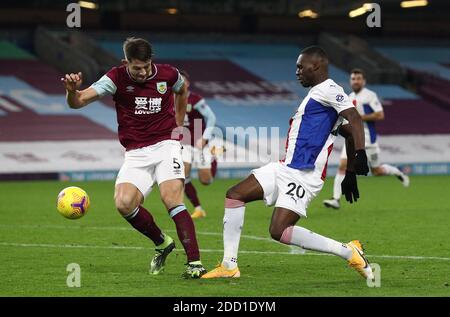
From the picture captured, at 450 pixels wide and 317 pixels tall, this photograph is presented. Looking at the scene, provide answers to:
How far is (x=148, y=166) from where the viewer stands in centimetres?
962

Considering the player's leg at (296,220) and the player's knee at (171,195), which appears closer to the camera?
the player's leg at (296,220)

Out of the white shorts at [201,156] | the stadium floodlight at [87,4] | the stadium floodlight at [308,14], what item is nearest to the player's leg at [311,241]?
the white shorts at [201,156]

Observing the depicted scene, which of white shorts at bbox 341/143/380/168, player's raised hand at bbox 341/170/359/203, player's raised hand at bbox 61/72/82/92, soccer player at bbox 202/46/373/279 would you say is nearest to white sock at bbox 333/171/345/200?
white shorts at bbox 341/143/380/168

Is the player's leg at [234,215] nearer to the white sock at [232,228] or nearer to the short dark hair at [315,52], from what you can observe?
the white sock at [232,228]

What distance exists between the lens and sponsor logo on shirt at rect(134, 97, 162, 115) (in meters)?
9.54

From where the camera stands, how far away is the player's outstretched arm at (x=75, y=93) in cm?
875

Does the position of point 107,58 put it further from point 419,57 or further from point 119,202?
point 119,202

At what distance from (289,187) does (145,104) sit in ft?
5.78

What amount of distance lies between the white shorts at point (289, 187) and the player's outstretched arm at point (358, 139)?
50cm

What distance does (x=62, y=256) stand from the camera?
1091 cm

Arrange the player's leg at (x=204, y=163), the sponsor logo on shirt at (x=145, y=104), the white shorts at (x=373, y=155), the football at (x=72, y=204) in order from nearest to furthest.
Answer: the sponsor logo on shirt at (x=145, y=104)
the football at (x=72, y=204)
the player's leg at (x=204, y=163)
the white shorts at (x=373, y=155)

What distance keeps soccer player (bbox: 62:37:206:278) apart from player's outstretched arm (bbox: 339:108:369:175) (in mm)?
1830

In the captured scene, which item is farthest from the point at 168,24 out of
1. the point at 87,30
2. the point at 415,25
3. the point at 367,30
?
the point at 415,25
